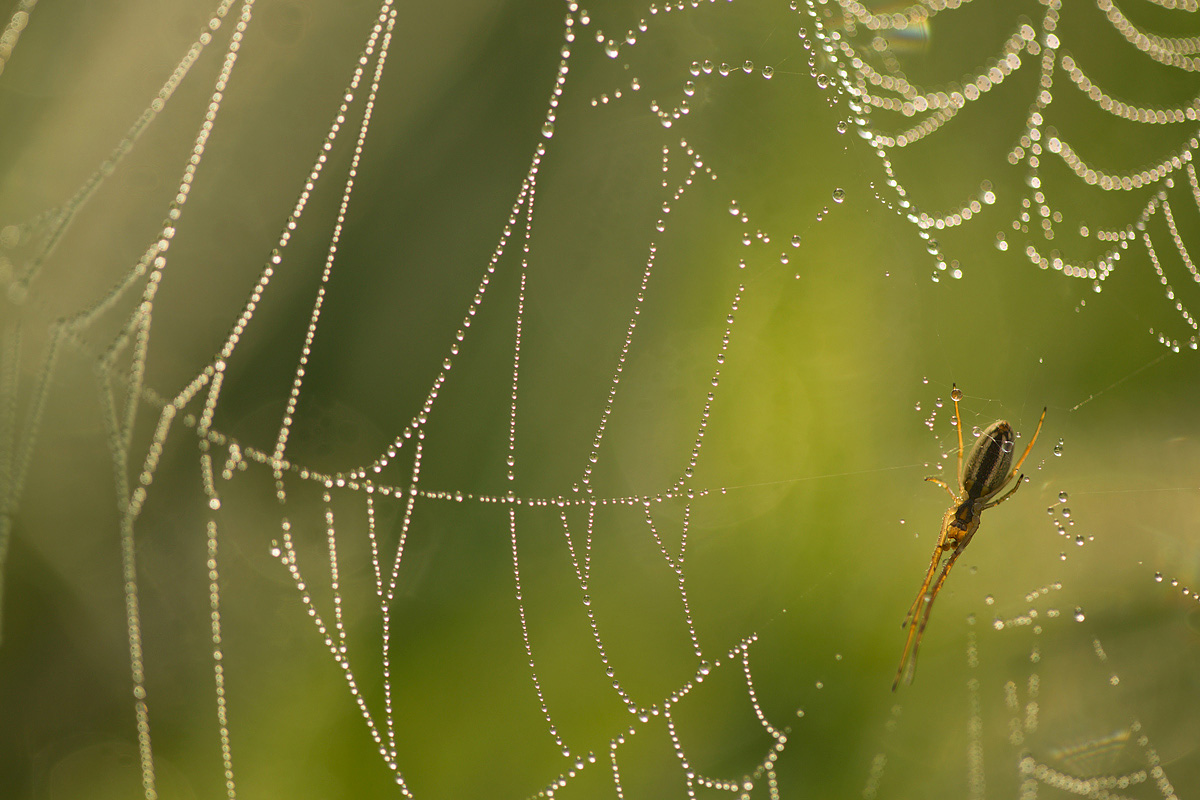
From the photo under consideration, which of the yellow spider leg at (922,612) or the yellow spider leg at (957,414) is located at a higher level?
the yellow spider leg at (957,414)

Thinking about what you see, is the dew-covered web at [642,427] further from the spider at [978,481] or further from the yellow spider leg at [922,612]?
the spider at [978,481]

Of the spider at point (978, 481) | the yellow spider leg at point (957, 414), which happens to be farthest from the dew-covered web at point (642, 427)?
the spider at point (978, 481)

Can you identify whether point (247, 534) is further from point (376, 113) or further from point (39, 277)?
point (376, 113)

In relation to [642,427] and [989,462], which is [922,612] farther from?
[642,427]

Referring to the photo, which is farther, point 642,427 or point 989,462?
point 642,427

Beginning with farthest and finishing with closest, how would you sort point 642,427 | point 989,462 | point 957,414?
point 642,427 → point 957,414 → point 989,462

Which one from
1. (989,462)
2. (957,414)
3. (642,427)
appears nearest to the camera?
(989,462)

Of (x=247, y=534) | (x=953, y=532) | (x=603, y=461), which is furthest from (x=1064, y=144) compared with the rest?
(x=247, y=534)

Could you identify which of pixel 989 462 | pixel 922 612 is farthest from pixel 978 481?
pixel 922 612
